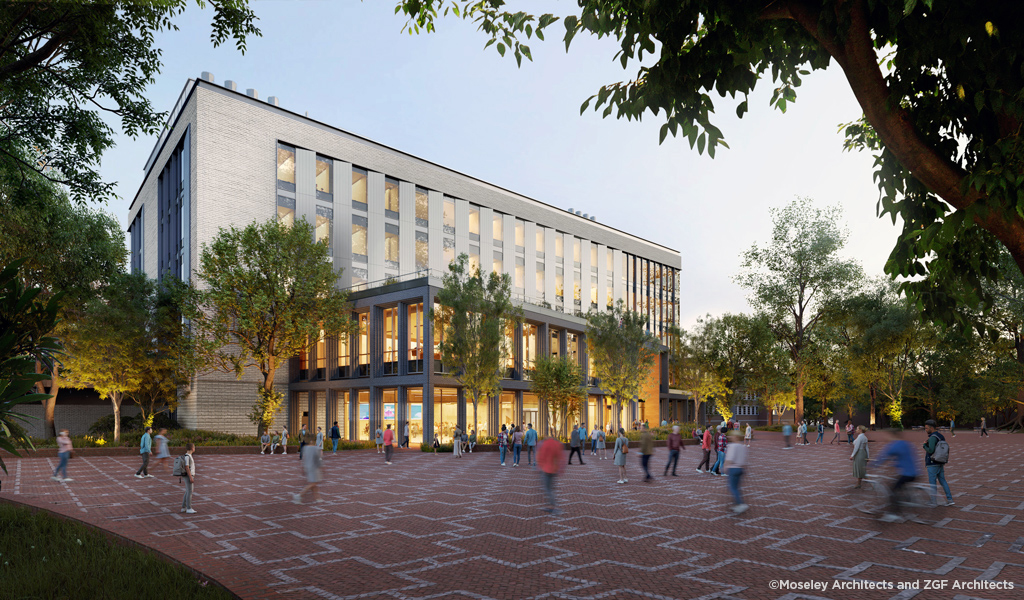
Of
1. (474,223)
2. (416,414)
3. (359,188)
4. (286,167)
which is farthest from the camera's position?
(474,223)

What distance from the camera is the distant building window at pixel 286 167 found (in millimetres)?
41594

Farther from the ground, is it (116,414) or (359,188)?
(359,188)

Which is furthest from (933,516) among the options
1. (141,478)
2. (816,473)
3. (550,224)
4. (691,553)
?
(550,224)

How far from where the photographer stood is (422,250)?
47.5m

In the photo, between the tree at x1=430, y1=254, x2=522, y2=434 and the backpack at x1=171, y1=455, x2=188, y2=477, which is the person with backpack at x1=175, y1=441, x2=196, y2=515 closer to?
the backpack at x1=171, y1=455, x2=188, y2=477

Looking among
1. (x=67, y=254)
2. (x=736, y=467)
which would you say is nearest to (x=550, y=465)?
(x=736, y=467)

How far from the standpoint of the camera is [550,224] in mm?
58250

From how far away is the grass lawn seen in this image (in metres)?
6.59

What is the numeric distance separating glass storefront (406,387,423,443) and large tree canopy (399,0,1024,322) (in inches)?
1297

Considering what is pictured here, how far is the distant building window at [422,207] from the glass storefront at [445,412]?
598 inches

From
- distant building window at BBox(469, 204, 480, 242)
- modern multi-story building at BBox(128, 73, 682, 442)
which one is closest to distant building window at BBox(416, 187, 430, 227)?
modern multi-story building at BBox(128, 73, 682, 442)

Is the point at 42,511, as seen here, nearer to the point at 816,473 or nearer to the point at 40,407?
the point at 816,473

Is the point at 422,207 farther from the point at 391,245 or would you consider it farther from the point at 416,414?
the point at 416,414

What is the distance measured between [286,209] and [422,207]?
10627mm
